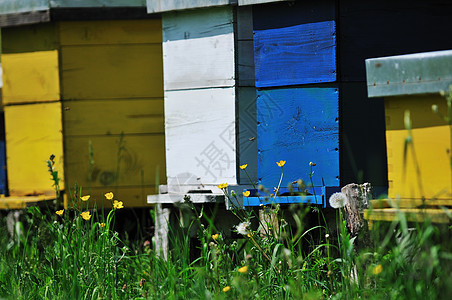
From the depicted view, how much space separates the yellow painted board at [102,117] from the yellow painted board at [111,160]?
2.1 inches

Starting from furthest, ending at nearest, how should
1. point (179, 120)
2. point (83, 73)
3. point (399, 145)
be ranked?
point (83, 73), point (179, 120), point (399, 145)

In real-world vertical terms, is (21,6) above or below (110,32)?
above

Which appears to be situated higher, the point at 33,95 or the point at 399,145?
the point at 33,95

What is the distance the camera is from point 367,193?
8.69 ft

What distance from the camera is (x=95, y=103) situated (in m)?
4.49

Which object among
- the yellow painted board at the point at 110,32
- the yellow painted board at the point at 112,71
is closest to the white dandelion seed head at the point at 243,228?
the yellow painted board at the point at 112,71

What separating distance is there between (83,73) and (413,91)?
286 centimetres

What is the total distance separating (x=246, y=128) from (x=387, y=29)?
99cm

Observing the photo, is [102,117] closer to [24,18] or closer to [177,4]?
[24,18]

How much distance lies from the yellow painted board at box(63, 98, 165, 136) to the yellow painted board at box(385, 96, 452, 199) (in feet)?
8.29

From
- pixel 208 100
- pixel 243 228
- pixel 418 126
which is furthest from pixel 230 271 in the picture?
pixel 208 100

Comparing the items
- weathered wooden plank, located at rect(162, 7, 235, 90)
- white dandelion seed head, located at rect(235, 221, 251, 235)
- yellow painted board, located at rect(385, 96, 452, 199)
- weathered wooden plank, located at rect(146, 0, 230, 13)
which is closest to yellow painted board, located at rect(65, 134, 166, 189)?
weathered wooden plank, located at rect(162, 7, 235, 90)

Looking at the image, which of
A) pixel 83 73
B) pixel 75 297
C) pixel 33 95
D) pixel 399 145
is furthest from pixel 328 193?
pixel 33 95

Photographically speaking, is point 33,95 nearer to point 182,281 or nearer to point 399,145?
point 182,281
